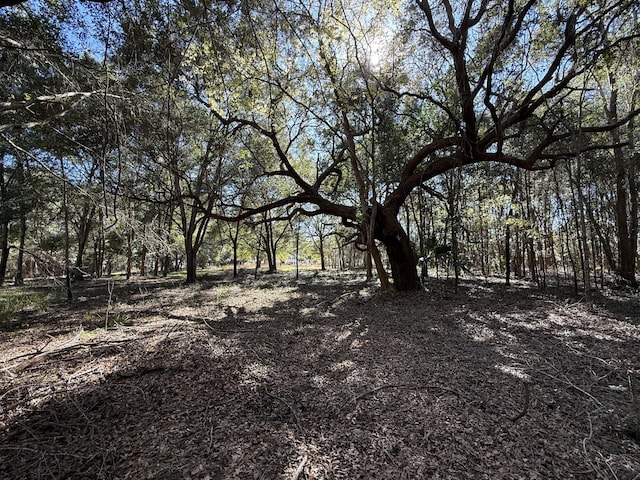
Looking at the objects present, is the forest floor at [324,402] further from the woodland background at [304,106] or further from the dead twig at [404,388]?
the woodland background at [304,106]

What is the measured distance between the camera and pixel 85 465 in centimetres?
177

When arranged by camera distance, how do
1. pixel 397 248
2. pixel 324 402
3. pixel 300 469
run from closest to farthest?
pixel 300 469 < pixel 324 402 < pixel 397 248

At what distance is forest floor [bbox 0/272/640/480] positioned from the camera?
1.80m

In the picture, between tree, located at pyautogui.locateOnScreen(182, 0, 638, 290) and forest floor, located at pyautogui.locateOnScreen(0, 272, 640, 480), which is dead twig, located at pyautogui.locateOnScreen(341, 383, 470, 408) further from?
tree, located at pyautogui.locateOnScreen(182, 0, 638, 290)

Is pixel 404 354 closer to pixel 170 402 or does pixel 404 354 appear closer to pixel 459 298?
pixel 170 402

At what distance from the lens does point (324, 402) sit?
256 cm

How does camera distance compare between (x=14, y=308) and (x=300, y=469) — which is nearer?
(x=300, y=469)

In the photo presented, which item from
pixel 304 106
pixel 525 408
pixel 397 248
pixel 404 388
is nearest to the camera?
pixel 525 408

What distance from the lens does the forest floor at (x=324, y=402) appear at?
70.8 inches

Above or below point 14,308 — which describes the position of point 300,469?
below

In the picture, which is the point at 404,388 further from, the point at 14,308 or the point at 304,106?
the point at 14,308

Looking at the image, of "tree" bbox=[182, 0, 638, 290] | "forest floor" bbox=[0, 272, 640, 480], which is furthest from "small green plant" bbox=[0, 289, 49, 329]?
"tree" bbox=[182, 0, 638, 290]

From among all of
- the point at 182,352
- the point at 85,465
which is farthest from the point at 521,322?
the point at 85,465

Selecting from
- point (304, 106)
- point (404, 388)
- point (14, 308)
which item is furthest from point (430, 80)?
point (14, 308)
